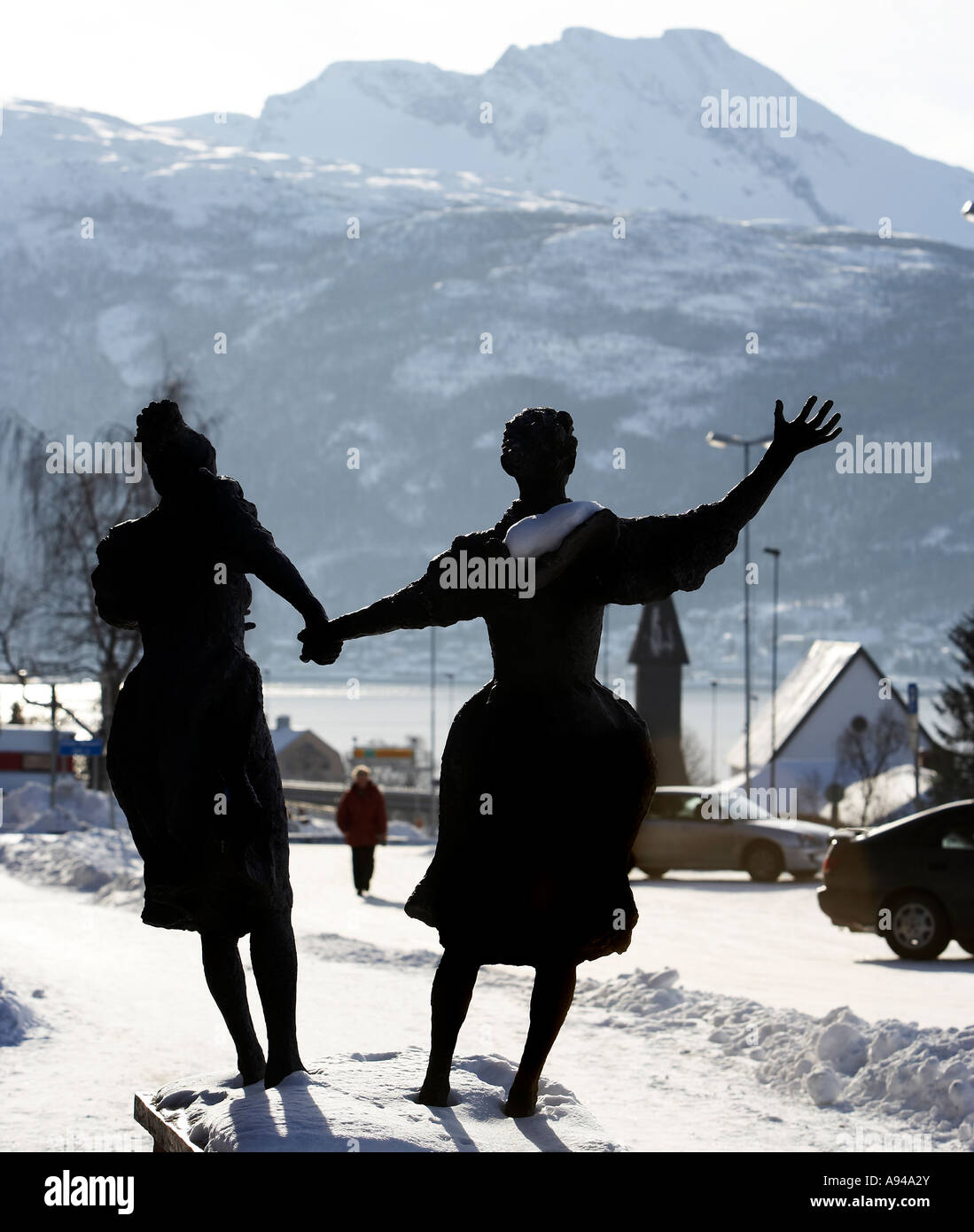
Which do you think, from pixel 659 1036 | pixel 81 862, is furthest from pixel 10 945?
pixel 81 862

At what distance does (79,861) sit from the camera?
24.2 metres

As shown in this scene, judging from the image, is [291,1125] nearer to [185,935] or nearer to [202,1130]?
[202,1130]

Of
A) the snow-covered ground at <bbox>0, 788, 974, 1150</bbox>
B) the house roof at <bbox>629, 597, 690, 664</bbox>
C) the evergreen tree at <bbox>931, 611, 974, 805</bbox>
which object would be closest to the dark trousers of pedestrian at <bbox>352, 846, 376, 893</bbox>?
the snow-covered ground at <bbox>0, 788, 974, 1150</bbox>

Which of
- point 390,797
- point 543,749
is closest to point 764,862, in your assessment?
point 543,749

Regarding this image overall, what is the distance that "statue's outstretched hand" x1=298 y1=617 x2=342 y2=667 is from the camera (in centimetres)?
584

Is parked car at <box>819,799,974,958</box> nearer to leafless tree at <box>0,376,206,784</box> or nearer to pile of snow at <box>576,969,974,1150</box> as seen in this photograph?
pile of snow at <box>576,969,974,1150</box>

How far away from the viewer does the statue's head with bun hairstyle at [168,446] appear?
6410mm

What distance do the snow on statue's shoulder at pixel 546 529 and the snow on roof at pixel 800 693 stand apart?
73.9 metres

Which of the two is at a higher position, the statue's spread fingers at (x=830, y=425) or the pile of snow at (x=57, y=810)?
the statue's spread fingers at (x=830, y=425)

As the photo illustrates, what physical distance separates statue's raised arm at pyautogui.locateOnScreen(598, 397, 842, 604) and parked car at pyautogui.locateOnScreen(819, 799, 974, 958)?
1131 centimetres

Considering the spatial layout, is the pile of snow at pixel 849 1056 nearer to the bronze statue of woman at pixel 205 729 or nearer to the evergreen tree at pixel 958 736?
the bronze statue of woman at pixel 205 729

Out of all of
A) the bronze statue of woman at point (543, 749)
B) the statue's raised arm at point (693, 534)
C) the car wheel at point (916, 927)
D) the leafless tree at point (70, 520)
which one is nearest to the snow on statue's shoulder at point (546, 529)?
the bronze statue of woman at point (543, 749)

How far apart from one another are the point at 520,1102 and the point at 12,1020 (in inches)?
240
